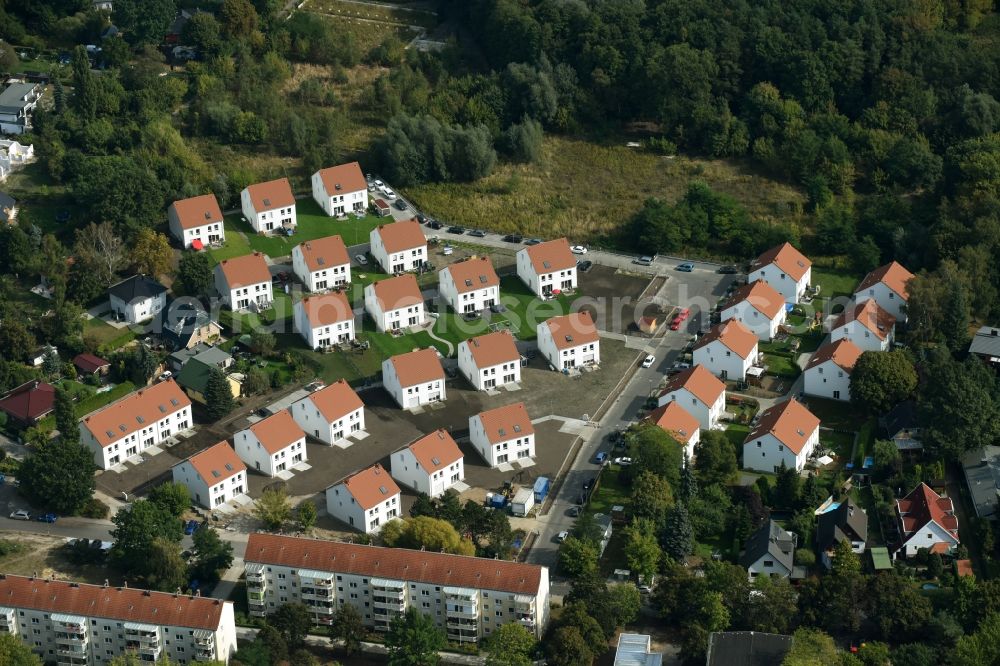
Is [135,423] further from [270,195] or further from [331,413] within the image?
[270,195]

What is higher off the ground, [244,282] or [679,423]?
[244,282]

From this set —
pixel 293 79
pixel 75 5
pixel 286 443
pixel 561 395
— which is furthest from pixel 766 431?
pixel 75 5

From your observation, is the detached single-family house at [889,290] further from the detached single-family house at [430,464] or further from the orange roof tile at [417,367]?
the detached single-family house at [430,464]

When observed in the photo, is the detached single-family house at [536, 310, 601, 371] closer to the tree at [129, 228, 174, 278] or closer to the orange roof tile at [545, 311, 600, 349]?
the orange roof tile at [545, 311, 600, 349]

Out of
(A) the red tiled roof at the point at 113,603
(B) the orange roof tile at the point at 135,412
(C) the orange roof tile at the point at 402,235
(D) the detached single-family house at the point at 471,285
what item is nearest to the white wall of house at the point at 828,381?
(D) the detached single-family house at the point at 471,285

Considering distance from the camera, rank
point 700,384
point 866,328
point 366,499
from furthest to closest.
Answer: point 866,328, point 700,384, point 366,499

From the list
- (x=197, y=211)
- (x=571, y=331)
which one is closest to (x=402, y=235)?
(x=197, y=211)

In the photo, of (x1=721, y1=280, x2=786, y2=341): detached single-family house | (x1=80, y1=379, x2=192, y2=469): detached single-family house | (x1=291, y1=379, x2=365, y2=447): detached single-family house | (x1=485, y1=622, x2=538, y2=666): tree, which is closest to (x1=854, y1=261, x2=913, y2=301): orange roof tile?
(x1=721, y1=280, x2=786, y2=341): detached single-family house

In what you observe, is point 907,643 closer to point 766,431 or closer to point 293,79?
point 766,431
